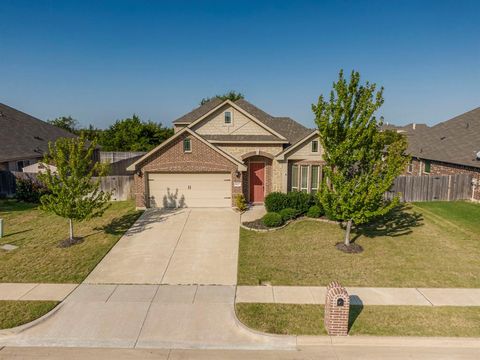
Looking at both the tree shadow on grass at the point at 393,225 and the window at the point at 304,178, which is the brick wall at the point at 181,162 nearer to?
the window at the point at 304,178

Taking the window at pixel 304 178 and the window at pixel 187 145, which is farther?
the window at pixel 304 178

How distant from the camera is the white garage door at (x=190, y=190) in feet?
59.6

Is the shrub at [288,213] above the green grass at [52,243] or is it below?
above

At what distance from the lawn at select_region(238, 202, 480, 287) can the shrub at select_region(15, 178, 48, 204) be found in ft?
48.3

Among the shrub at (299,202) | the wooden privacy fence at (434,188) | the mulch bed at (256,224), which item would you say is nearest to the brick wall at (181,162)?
the mulch bed at (256,224)

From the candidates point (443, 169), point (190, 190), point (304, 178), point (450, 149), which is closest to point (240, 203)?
point (190, 190)

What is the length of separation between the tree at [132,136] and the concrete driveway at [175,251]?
30176 millimetres

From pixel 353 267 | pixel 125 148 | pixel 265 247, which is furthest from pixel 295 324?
pixel 125 148

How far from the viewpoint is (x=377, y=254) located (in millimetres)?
12570

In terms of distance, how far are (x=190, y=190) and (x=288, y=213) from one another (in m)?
6.04

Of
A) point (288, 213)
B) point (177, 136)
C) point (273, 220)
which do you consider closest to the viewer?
point (273, 220)

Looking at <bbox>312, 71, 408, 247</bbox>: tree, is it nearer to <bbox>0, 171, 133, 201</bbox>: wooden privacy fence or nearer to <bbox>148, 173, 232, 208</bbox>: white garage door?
<bbox>148, 173, 232, 208</bbox>: white garage door

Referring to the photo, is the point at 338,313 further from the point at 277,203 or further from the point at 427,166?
the point at 427,166

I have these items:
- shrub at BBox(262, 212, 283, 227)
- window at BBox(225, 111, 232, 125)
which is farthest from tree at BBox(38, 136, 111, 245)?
window at BBox(225, 111, 232, 125)
